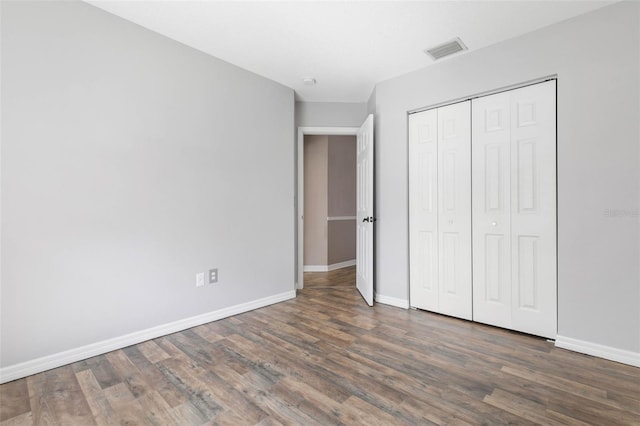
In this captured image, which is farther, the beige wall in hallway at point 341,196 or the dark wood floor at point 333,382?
the beige wall in hallway at point 341,196

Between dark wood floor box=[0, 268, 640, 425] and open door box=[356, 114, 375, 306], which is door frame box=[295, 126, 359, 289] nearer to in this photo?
open door box=[356, 114, 375, 306]

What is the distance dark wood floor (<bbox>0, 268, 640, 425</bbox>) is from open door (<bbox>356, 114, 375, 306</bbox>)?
0.83m

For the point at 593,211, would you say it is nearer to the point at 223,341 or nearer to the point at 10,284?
the point at 223,341

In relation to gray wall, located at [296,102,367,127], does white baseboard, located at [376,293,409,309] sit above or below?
below

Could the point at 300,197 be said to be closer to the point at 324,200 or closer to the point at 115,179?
the point at 324,200

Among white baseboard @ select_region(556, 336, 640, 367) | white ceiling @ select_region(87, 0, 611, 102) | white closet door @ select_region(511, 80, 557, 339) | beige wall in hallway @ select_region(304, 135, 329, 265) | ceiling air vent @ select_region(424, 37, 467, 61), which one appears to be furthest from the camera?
beige wall in hallway @ select_region(304, 135, 329, 265)

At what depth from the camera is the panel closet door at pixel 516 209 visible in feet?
7.75

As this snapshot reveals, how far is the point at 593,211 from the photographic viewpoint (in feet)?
7.03

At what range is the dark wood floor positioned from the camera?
151 cm

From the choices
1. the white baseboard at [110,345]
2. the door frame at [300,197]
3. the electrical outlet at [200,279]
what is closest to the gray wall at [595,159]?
the door frame at [300,197]

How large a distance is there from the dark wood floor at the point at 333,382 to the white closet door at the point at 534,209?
0.75 feet

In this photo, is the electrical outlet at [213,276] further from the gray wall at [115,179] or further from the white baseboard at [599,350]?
the white baseboard at [599,350]

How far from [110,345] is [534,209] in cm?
333

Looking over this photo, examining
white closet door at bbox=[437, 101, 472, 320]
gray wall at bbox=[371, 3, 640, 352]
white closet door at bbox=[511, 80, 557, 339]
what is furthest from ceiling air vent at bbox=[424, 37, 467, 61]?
white closet door at bbox=[511, 80, 557, 339]
